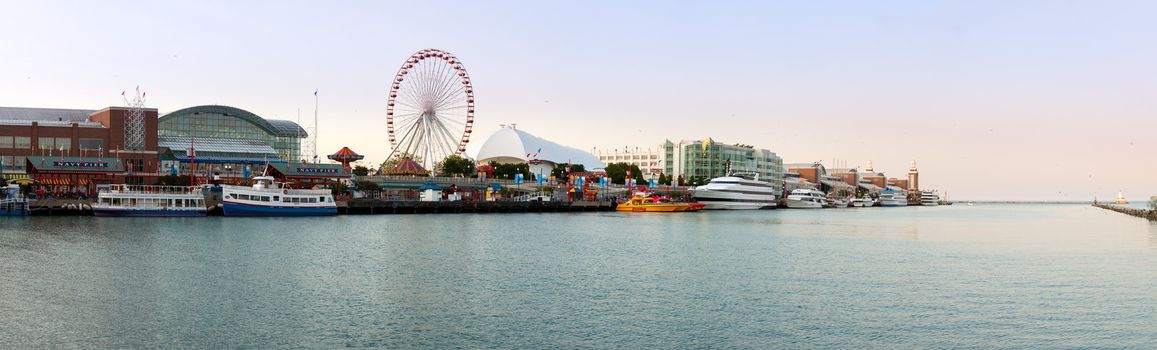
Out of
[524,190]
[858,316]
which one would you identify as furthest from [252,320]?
[524,190]

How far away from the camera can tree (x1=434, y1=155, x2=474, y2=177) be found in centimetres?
16312

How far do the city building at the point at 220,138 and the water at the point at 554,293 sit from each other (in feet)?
243

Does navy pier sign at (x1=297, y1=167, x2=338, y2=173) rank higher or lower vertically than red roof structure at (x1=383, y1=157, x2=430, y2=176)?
lower

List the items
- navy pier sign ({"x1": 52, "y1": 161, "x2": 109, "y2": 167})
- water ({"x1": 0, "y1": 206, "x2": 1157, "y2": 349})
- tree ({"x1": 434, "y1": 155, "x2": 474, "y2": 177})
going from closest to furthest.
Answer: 1. water ({"x1": 0, "y1": 206, "x2": 1157, "y2": 349})
2. navy pier sign ({"x1": 52, "y1": 161, "x2": 109, "y2": 167})
3. tree ({"x1": 434, "y1": 155, "x2": 474, "y2": 177})

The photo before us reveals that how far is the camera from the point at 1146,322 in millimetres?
28781

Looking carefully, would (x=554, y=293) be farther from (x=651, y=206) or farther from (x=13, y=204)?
(x=651, y=206)

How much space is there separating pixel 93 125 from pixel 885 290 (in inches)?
4523

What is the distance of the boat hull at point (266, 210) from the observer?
87562 millimetres

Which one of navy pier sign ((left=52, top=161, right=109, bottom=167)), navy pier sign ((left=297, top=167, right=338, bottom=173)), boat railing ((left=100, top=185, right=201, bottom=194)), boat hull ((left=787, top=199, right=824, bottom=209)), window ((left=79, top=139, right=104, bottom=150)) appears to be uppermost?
window ((left=79, top=139, right=104, bottom=150))

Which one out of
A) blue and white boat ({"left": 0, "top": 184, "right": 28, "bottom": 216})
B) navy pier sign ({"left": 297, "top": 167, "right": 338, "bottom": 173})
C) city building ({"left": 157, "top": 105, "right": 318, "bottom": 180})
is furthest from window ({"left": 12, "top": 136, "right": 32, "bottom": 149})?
navy pier sign ({"left": 297, "top": 167, "right": 338, "bottom": 173})

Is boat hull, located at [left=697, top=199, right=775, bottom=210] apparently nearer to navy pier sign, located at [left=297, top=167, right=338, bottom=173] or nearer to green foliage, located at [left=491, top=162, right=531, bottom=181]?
green foliage, located at [left=491, top=162, right=531, bottom=181]

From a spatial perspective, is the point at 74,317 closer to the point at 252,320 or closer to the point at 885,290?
the point at 252,320

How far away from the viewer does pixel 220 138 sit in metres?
146

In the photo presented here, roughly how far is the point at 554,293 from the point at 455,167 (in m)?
133
